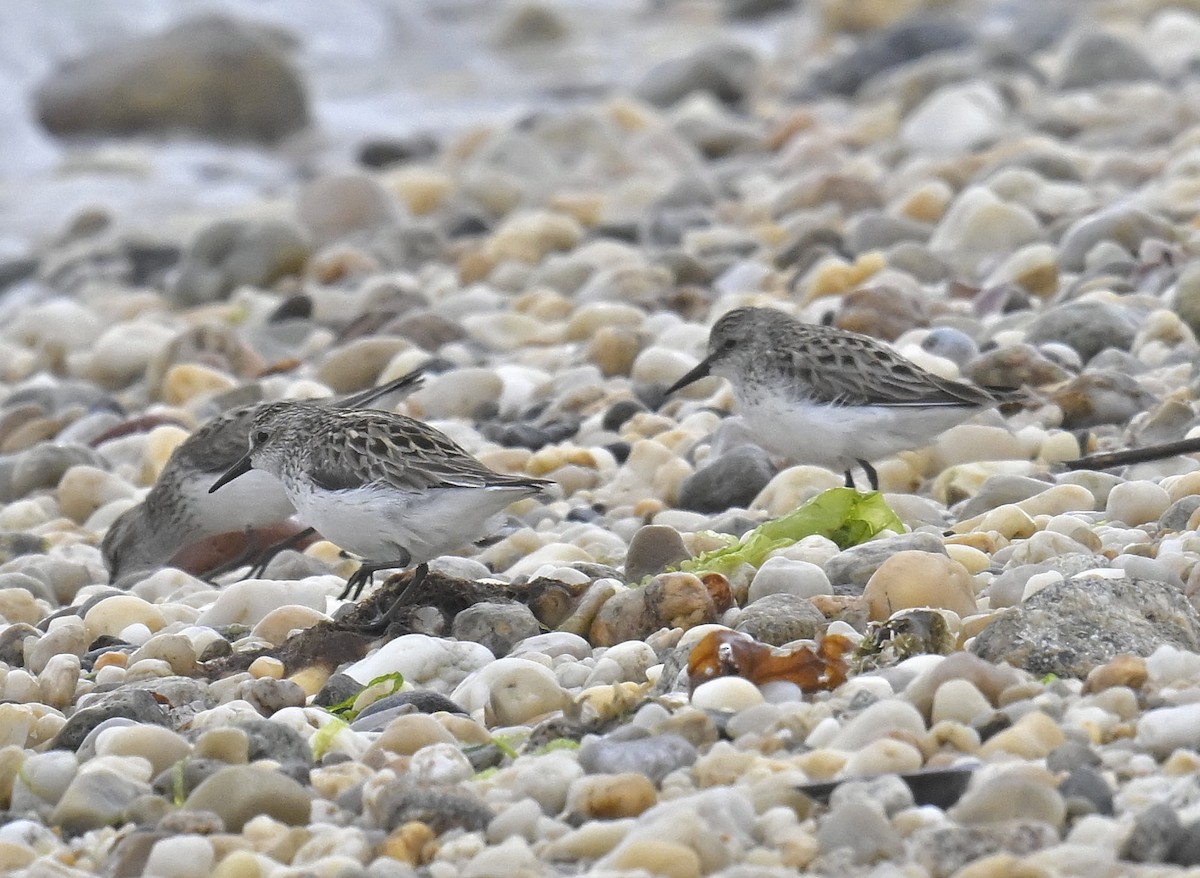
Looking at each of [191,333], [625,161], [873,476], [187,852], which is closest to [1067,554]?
[873,476]

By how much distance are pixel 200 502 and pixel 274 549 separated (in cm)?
41

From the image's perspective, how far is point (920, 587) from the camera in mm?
→ 4801

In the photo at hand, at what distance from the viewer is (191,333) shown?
9859 millimetres

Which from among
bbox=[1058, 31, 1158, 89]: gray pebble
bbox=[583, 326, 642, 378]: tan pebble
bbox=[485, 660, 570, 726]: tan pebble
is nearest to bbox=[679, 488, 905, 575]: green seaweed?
bbox=[485, 660, 570, 726]: tan pebble

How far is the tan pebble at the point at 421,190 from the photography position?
555 inches

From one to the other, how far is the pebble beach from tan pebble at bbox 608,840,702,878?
0.03 ft

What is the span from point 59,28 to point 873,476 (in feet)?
62.8

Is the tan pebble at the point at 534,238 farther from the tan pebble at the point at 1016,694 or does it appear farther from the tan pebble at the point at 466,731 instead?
the tan pebble at the point at 1016,694

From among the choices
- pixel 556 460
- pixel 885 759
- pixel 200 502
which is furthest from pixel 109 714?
pixel 556 460

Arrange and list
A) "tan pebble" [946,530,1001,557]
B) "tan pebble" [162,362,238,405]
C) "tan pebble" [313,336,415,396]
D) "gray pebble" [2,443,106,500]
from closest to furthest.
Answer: "tan pebble" [946,530,1001,557]
"gray pebble" [2,443,106,500]
"tan pebble" [313,336,415,396]
"tan pebble" [162,362,238,405]

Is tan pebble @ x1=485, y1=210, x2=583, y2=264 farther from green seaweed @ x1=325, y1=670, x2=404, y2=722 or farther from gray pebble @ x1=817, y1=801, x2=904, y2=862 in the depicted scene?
gray pebble @ x1=817, y1=801, x2=904, y2=862

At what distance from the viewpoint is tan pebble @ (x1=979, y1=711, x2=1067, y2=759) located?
376 centimetres

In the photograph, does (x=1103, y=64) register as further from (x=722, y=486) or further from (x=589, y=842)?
(x=589, y=842)

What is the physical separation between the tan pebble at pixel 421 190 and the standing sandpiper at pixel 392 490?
8347mm
